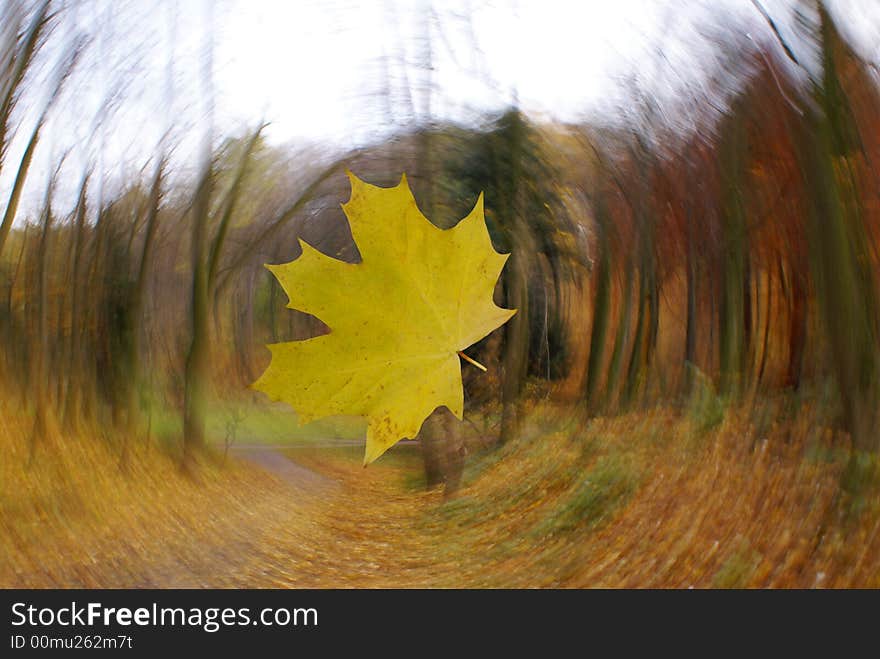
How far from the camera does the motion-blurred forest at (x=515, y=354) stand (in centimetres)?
45

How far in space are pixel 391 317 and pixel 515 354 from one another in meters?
0.16

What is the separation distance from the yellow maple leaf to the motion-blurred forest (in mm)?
25

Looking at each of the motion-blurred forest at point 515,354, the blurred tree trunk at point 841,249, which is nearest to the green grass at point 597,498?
the motion-blurred forest at point 515,354

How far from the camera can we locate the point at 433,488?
0.69 meters

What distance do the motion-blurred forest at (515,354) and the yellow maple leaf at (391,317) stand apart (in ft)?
0.08

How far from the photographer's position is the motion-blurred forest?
1.48 ft

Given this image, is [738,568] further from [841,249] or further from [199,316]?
→ [199,316]

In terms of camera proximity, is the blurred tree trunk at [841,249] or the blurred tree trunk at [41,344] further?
the blurred tree trunk at [41,344]

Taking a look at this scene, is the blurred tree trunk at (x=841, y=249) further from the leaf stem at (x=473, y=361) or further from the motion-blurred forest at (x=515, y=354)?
the leaf stem at (x=473, y=361)

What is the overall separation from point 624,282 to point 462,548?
11.9 inches

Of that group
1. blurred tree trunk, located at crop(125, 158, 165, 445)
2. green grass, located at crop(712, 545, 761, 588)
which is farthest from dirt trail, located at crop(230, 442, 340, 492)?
green grass, located at crop(712, 545, 761, 588)

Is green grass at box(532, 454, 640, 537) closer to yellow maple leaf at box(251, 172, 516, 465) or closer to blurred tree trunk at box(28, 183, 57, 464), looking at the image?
yellow maple leaf at box(251, 172, 516, 465)

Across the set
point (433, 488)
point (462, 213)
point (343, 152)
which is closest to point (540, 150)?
point (462, 213)

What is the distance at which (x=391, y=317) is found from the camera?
0.67m
